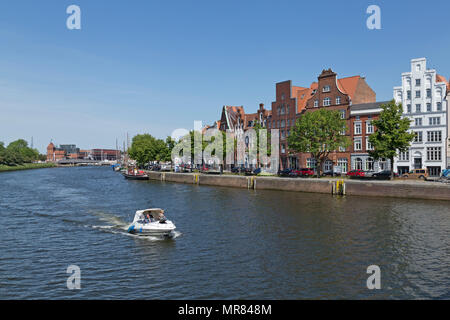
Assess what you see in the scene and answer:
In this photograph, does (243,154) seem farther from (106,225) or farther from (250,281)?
(250,281)

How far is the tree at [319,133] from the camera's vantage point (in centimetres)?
7719

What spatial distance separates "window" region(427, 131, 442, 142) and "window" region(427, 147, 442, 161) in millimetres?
1692

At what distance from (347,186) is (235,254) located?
136 ft

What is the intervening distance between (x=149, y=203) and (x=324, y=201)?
27992 mm

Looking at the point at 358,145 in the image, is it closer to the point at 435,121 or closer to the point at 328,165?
the point at 328,165

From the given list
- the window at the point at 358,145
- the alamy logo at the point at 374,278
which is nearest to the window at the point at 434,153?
the window at the point at 358,145

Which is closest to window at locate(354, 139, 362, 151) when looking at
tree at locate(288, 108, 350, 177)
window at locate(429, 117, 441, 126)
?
tree at locate(288, 108, 350, 177)

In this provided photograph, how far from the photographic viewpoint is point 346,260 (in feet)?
83.6

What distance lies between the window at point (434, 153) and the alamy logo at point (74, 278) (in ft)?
239

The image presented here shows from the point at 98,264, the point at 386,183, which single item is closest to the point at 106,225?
the point at 98,264

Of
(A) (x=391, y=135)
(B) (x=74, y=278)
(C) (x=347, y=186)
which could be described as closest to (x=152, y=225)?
(B) (x=74, y=278)

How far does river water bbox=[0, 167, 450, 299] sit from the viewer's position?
20.5 meters

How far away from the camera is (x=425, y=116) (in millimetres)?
75000

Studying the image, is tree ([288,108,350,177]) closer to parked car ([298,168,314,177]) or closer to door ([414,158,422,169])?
parked car ([298,168,314,177])
